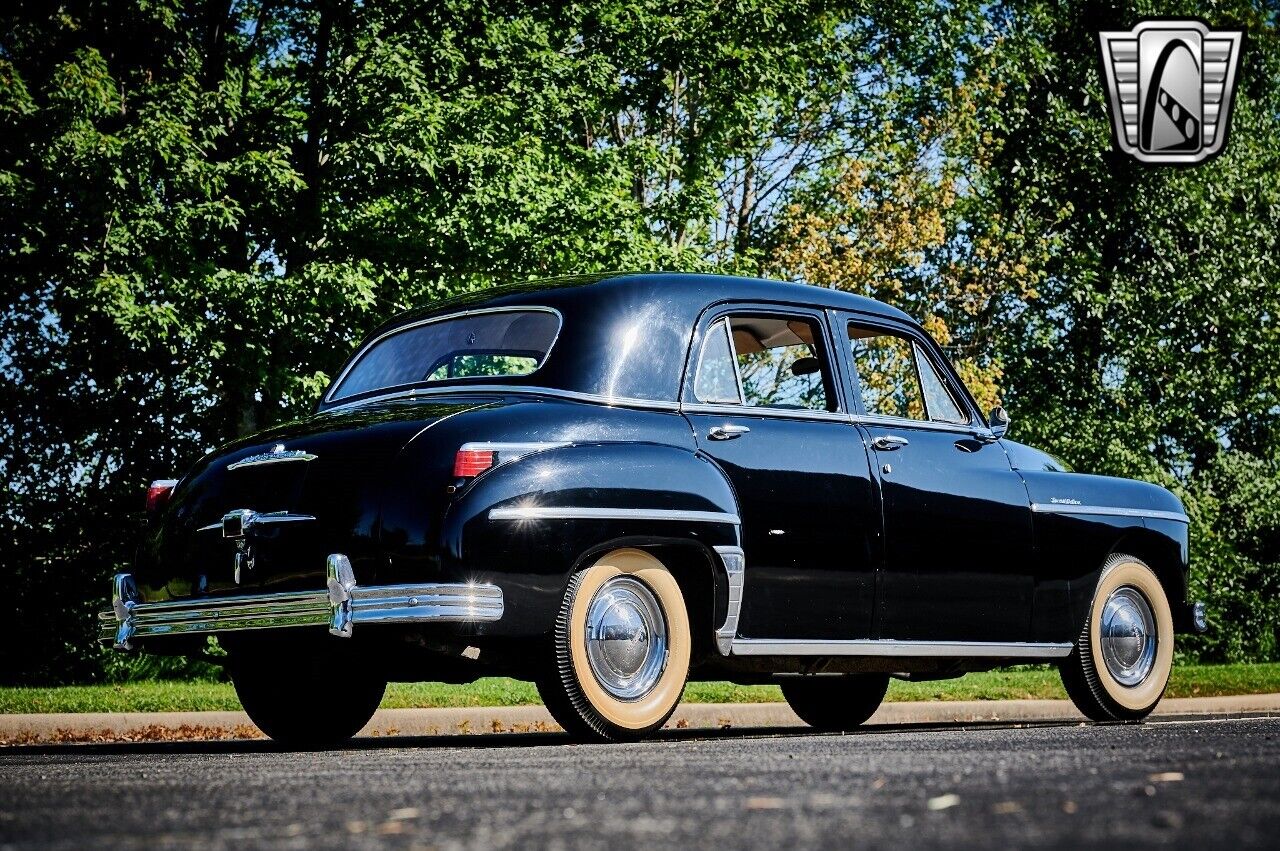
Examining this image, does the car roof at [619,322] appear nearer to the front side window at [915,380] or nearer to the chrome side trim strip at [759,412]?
the chrome side trim strip at [759,412]

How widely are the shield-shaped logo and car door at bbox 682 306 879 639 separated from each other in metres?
18.8

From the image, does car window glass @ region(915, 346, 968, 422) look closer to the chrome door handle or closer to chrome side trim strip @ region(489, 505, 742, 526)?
the chrome door handle

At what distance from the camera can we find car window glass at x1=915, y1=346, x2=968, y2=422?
8.95 m

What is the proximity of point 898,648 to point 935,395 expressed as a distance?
1.58 metres

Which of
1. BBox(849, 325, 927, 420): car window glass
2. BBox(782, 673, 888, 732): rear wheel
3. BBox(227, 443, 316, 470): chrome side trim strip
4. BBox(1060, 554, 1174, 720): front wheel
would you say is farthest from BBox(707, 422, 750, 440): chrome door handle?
BBox(782, 673, 888, 732): rear wheel

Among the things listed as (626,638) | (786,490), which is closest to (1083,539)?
(786,490)

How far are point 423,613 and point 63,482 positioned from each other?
16278 mm

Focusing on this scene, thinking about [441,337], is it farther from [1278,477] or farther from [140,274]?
[1278,477]

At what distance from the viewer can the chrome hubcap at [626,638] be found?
6.91 meters

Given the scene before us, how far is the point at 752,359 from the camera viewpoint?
8.65 meters

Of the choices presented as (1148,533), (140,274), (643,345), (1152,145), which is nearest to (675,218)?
(140,274)

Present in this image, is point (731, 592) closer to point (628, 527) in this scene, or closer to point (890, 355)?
point (628, 527)

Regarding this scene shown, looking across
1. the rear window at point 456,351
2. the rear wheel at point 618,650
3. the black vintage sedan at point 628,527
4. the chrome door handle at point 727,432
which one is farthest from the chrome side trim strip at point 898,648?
the rear window at point 456,351

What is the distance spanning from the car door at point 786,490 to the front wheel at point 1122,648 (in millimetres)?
1768
